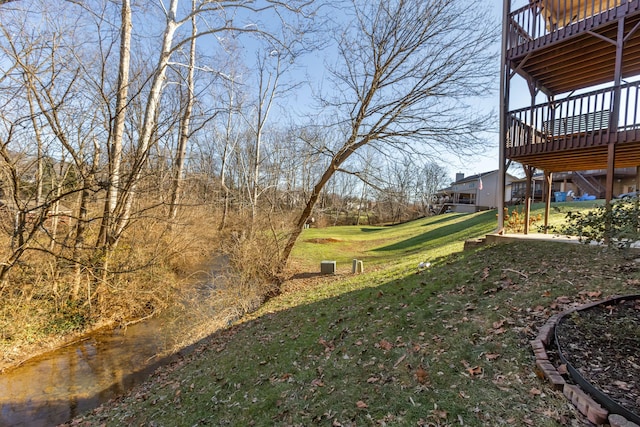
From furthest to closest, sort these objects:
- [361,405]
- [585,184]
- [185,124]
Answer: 1. [585,184]
2. [185,124]
3. [361,405]

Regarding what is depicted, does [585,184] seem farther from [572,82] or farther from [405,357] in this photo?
[405,357]

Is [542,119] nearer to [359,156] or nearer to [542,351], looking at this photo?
[359,156]

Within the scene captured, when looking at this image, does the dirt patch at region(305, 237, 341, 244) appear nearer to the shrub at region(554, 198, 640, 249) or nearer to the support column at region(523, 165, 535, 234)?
the support column at region(523, 165, 535, 234)

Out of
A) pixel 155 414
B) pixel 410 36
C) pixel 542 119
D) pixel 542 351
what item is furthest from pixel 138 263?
pixel 542 119

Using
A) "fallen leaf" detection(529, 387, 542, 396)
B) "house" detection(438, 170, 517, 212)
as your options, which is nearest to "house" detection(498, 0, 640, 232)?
"fallen leaf" detection(529, 387, 542, 396)

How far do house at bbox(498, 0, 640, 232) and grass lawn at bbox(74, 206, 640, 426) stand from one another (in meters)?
2.21

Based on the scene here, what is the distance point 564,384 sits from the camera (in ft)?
7.88

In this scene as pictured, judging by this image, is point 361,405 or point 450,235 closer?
point 361,405

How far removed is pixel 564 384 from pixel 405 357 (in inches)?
60.7

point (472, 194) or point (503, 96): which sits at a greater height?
point (503, 96)

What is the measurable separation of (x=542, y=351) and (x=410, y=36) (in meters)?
8.13

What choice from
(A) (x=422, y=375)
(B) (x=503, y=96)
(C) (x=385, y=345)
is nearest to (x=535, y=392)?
(A) (x=422, y=375)

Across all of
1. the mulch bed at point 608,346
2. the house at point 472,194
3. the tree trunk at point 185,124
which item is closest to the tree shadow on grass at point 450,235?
the mulch bed at point 608,346

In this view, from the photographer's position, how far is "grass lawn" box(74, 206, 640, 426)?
2691mm
